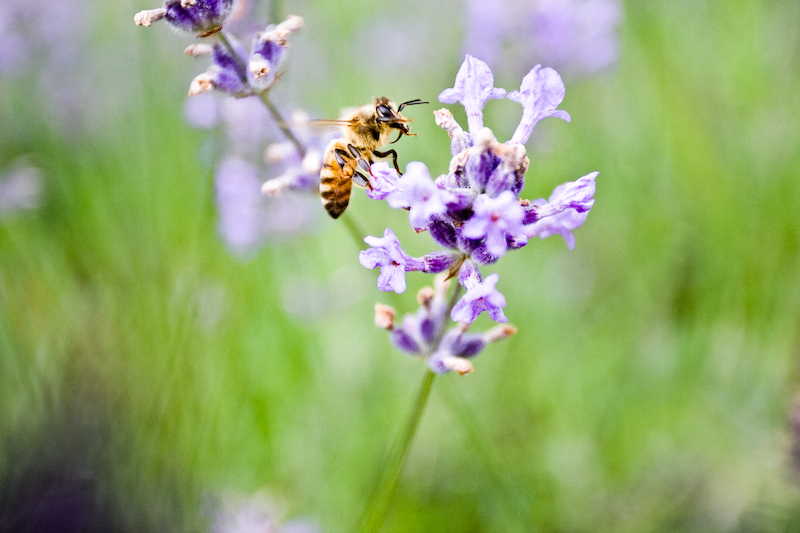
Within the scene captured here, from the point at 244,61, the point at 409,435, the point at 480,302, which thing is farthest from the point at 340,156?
the point at 409,435

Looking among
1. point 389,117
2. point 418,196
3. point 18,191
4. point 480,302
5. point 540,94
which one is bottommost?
point 480,302

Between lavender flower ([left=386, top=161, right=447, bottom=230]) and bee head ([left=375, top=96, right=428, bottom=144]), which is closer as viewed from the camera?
lavender flower ([left=386, top=161, right=447, bottom=230])

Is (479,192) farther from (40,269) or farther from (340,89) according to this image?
(340,89)

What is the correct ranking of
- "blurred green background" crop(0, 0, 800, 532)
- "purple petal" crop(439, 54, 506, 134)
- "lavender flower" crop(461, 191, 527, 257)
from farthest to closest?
"blurred green background" crop(0, 0, 800, 532) → "purple petal" crop(439, 54, 506, 134) → "lavender flower" crop(461, 191, 527, 257)

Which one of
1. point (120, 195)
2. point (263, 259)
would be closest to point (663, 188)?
point (263, 259)

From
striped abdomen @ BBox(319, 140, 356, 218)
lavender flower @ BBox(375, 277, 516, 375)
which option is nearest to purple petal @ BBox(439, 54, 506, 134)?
striped abdomen @ BBox(319, 140, 356, 218)

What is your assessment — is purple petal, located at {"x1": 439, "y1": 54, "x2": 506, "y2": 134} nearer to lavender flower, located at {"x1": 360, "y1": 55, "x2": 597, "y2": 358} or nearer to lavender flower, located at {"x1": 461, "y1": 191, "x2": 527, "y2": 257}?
lavender flower, located at {"x1": 360, "y1": 55, "x2": 597, "y2": 358}

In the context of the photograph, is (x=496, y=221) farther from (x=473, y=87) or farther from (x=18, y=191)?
(x=18, y=191)

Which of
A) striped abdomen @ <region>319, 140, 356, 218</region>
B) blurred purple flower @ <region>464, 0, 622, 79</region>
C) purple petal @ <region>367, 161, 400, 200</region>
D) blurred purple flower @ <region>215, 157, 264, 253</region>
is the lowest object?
purple petal @ <region>367, 161, 400, 200</region>
